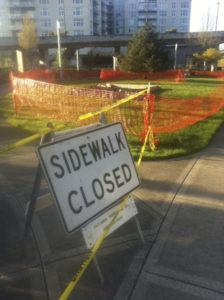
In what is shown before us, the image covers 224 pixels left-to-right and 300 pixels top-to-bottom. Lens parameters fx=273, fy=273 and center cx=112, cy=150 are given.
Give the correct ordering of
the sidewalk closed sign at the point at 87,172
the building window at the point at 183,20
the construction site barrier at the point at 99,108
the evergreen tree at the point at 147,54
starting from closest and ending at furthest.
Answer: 1. the sidewalk closed sign at the point at 87,172
2. the construction site barrier at the point at 99,108
3. the evergreen tree at the point at 147,54
4. the building window at the point at 183,20

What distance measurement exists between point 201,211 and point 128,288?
5.92ft

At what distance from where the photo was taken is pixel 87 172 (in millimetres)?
2717

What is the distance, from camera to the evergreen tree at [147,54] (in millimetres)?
30891

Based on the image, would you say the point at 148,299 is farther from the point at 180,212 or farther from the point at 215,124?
the point at 215,124

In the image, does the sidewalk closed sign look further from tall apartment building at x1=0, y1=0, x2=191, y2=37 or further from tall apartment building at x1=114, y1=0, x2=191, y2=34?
tall apartment building at x1=114, y1=0, x2=191, y2=34

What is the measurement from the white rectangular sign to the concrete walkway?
42cm

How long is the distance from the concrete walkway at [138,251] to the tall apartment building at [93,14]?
227 ft

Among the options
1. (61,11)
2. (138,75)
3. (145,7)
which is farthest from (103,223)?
(145,7)

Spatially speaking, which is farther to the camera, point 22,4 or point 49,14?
point 22,4

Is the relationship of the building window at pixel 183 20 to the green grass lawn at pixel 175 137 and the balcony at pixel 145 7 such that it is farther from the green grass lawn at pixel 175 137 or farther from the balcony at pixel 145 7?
the green grass lawn at pixel 175 137

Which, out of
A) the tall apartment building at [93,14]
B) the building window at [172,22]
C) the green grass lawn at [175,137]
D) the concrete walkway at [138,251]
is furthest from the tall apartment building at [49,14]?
the concrete walkway at [138,251]

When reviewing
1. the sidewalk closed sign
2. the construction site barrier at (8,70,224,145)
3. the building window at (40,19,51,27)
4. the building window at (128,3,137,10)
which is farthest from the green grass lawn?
the building window at (128,3,137,10)

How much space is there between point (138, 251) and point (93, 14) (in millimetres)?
85653

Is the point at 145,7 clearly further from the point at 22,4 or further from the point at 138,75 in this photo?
the point at 138,75
